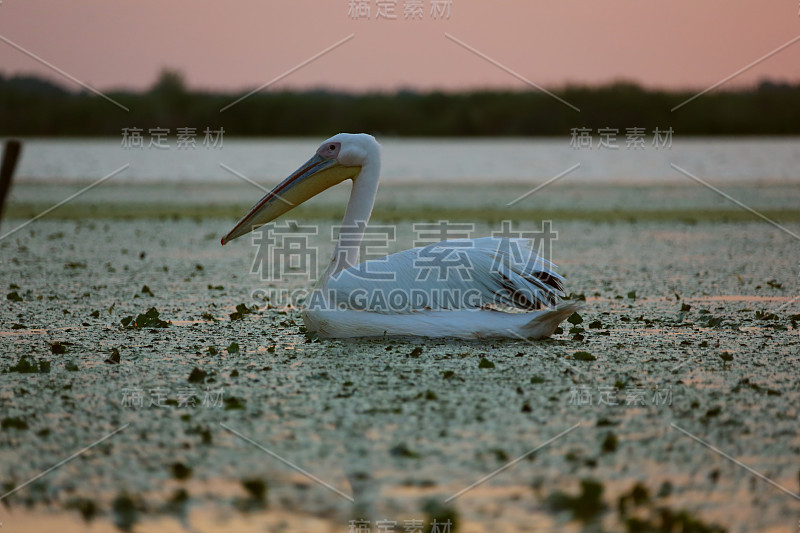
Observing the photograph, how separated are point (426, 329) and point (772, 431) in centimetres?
201

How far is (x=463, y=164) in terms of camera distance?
27.7 m

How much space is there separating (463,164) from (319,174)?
72.5 feet

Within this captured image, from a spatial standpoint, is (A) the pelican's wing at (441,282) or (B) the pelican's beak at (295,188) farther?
(B) the pelican's beak at (295,188)

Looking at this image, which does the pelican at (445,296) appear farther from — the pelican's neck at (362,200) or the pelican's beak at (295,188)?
the pelican's beak at (295,188)

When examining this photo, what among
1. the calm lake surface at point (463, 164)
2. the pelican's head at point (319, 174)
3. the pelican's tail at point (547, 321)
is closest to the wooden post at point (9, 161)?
the pelican's head at point (319, 174)

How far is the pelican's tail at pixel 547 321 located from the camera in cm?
512

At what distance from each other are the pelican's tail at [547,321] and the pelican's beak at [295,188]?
4.72 feet

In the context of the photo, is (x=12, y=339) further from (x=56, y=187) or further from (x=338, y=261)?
(x=56, y=187)

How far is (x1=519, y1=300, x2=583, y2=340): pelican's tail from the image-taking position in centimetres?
512

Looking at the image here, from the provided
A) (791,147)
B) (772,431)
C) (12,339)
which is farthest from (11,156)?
(791,147)

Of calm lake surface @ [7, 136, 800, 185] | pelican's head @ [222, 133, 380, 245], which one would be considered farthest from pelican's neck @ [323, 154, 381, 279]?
calm lake surface @ [7, 136, 800, 185]

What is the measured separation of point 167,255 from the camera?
31.0 feet

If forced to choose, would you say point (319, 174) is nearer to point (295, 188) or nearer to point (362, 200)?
point (295, 188)

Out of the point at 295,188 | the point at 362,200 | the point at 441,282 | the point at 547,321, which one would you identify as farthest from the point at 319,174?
the point at 547,321
